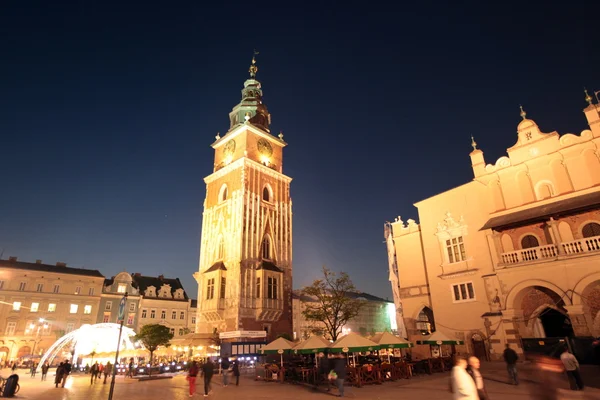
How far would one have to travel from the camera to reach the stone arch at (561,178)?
24.0 metres

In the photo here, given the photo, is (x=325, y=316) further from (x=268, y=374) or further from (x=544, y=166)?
(x=544, y=166)

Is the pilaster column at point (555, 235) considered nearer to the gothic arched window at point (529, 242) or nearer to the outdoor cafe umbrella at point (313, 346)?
the gothic arched window at point (529, 242)

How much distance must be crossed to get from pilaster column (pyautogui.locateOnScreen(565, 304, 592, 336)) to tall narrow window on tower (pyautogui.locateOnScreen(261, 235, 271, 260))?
3056 centimetres

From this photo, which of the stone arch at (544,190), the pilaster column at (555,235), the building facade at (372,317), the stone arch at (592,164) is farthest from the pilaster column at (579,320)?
the building facade at (372,317)

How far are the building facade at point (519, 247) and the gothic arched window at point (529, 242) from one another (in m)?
0.06

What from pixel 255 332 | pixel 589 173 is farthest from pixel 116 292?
pixel 589 173

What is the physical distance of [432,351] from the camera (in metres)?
29.5

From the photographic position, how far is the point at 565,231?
76.3 feet

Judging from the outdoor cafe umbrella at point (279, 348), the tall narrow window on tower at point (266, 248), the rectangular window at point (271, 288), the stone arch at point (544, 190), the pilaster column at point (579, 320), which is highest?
the tall narrow window on tower at point (266, 248)

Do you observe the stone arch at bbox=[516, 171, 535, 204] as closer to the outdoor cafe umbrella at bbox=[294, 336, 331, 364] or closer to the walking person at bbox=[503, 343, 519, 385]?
the walking person at bbox=[503, 343, 519, 385]

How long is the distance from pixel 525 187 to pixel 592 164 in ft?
13.5

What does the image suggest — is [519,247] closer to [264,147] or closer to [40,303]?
[264,147]

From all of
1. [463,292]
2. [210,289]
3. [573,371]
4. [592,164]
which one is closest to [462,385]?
[573,371]

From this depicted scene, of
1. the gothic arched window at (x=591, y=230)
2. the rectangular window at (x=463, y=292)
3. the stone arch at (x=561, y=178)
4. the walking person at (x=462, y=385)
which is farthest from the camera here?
the rectangular window at (x=463, y=292)
